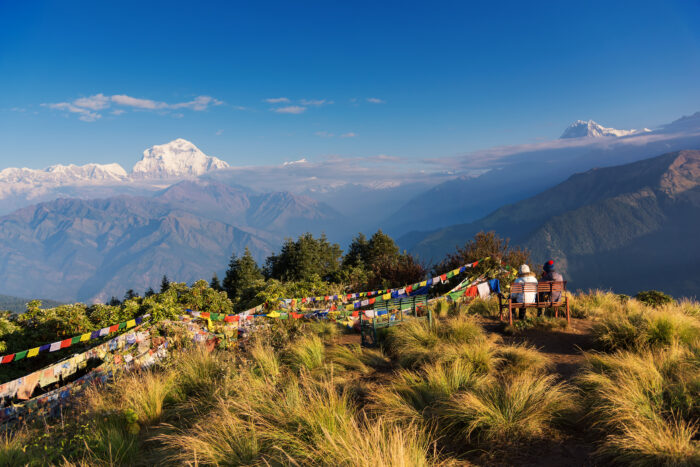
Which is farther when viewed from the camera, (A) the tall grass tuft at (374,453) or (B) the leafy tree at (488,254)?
(B) the leafy tree at (488,254)

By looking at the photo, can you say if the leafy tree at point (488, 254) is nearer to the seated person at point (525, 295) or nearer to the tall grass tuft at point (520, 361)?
the seated person at point (525, 295)

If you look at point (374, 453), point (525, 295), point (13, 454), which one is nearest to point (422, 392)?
point (374, 453)

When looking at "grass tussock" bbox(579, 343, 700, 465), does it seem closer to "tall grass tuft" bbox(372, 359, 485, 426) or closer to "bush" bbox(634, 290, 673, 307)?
"tall grass tuft" bbox(372, 359, 485, 426)

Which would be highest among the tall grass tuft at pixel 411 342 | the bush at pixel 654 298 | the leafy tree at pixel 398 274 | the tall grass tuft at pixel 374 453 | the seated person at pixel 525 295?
the tall grass tuft at pixel 374 453

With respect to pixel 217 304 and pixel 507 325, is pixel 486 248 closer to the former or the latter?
pixel 507 325

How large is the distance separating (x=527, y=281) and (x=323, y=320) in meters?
5.29

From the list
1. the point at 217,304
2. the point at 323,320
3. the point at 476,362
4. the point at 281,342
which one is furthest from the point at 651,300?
the point at 217,304

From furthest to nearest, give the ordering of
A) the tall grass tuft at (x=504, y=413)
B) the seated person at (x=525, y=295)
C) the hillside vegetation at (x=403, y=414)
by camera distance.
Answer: the seated person at (x=525, y=295), the tall grass tuft at (x=504, y=413), the hillside vegetation at (x=403, y=414)

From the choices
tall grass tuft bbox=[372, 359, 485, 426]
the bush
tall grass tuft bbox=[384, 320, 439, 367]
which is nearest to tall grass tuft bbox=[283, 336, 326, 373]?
tall grass tuft bbox=[384, 320, 439, 367]

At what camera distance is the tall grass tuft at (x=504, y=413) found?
347cm

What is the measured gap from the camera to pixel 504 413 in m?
3.58

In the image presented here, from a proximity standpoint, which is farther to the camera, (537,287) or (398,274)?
(398,274)

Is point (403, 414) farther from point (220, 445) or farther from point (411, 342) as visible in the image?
point (411, 342)

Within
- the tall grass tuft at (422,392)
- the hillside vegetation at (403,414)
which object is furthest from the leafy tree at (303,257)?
the tall grass tuft at (422,392)
